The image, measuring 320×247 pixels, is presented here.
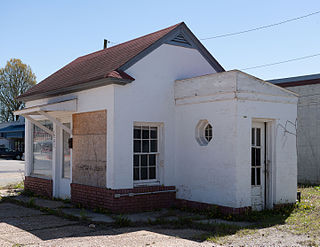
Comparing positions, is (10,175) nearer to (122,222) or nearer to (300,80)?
(122,222)

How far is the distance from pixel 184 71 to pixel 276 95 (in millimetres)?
2680

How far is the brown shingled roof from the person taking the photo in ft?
33.9

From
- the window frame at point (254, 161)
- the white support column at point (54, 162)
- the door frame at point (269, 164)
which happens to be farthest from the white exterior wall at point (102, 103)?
the door frame at point (269, 164)

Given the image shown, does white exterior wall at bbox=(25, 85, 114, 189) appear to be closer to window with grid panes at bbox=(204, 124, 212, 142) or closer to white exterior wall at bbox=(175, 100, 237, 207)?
white exterior wall at bbox=(175, 100, 237, 207)

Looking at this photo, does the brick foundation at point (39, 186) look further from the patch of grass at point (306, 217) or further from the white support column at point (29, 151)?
the patch of grass at point (306, 217)

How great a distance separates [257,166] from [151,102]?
10.2 ft

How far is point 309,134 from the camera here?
17.3 m

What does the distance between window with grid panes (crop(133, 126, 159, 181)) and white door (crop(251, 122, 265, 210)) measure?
2.49 m

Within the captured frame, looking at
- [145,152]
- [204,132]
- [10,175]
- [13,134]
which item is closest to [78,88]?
[145,152]

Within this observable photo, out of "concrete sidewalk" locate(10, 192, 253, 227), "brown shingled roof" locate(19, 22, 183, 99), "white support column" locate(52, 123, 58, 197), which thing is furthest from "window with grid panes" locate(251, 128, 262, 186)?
"white support column" locate(52, 123, 58, 197)

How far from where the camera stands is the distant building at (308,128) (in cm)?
1700

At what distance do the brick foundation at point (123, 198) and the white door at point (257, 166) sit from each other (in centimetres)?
212

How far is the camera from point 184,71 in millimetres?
11555

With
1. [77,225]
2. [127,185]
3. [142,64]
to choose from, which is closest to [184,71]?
[142,64]
